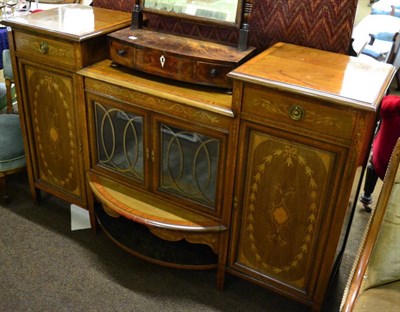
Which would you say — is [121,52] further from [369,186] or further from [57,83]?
[369,186]

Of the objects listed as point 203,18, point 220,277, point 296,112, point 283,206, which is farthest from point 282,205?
point 203,18

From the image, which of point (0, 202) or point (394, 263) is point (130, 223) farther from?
point (394, 263)

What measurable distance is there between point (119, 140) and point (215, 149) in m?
0.40

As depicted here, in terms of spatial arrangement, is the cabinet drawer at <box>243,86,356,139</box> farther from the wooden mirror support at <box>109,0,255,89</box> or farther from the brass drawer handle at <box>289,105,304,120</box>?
the wooden mirror support at <box>109,0,255,89</box>

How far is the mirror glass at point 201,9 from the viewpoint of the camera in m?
1.48

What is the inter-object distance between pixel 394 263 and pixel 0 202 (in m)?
1.69

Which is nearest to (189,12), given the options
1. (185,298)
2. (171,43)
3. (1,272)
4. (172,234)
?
(171,43)

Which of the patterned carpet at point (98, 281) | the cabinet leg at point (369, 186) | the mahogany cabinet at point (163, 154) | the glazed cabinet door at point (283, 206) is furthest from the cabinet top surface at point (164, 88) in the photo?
the cabinet leg at point (369, 186)

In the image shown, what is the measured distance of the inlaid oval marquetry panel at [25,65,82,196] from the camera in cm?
169

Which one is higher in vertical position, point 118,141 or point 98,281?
point 118,141

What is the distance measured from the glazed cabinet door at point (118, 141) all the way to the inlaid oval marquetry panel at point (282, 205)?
1.33 feet

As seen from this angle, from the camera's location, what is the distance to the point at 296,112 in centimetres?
124

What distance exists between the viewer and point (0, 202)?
2.10 m

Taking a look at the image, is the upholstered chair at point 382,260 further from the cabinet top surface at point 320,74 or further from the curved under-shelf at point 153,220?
the curved under-shelf at point 153,220
